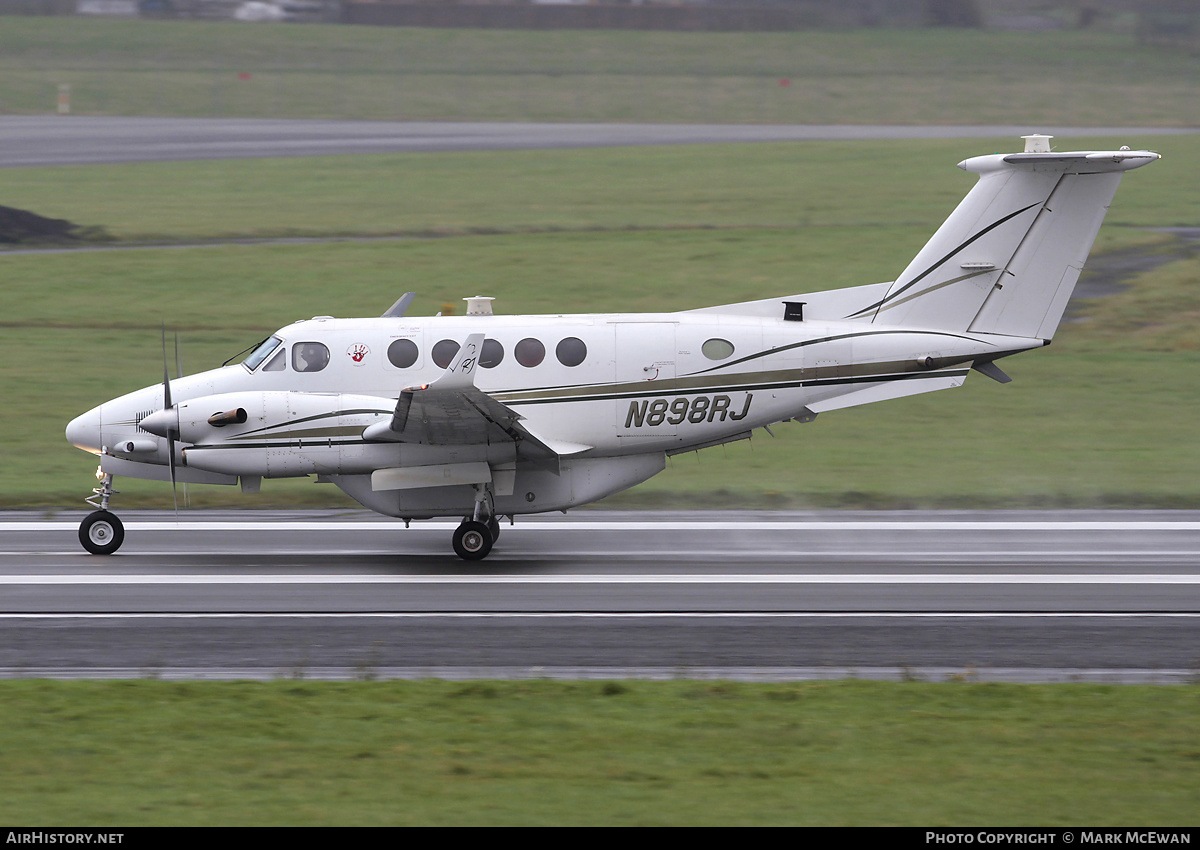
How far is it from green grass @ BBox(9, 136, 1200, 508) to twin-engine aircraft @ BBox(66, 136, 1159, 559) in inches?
140

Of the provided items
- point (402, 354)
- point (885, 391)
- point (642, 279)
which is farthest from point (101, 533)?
point (642, 279)

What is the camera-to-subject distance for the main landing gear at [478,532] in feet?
48.7

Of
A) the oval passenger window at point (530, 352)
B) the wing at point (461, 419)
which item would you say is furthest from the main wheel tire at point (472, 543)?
the oval passenger window at point (530, 352)

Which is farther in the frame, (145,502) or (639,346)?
(145,502)

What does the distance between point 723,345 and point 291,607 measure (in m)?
5.88

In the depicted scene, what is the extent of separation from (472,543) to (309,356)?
2.97 meters

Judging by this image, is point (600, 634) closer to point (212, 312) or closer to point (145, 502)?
point (145, 502)

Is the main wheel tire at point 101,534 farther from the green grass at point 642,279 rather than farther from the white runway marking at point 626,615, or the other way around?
the green grass at point 642,279

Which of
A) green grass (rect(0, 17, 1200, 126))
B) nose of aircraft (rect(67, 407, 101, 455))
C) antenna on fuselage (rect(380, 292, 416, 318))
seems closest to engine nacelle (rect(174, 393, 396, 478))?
nose of aircraft (rect(67, 407, 101, 455))

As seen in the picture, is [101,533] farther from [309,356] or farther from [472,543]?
[472,543]

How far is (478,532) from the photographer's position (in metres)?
14.9

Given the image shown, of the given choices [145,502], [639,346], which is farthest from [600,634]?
[145,502]

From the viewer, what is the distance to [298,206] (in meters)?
37.8

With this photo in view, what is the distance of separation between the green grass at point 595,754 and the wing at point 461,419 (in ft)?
13.9
